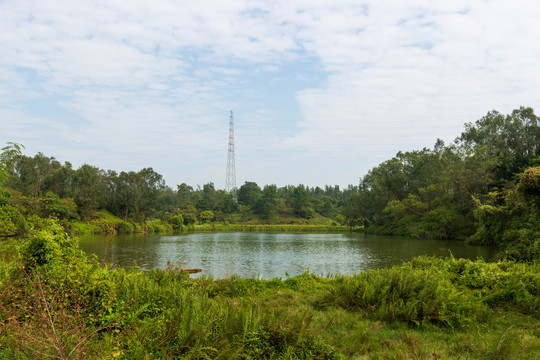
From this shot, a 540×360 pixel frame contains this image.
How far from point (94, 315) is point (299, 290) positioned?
226 inches

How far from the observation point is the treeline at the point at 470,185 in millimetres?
24234

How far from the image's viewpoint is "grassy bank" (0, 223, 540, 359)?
3652mm

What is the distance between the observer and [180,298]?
17.3ft

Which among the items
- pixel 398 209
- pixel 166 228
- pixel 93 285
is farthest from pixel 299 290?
pixel 166 228

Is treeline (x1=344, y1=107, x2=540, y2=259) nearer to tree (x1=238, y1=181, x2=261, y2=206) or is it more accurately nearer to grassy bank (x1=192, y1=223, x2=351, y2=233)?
grassy bank (x1=192, y1=223, x2=351, y2=233)

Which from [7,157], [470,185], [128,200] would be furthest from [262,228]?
[7,157]

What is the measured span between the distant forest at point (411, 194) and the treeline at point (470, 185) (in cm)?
11

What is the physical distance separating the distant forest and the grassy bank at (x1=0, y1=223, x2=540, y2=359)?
2946 millimetres

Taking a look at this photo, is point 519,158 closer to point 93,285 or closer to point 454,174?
point 454,174

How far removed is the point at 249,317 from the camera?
430 cm

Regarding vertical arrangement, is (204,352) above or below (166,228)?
above

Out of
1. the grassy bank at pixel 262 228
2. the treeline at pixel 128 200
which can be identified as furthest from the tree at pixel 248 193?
the grassy bank at pixel 262 228

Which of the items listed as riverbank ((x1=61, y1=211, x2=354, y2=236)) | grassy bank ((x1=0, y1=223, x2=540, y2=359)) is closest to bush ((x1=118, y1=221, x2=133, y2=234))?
riverbank ((x1=61, y1=211, x2=354, y2=236))

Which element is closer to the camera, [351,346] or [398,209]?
[351,346]
